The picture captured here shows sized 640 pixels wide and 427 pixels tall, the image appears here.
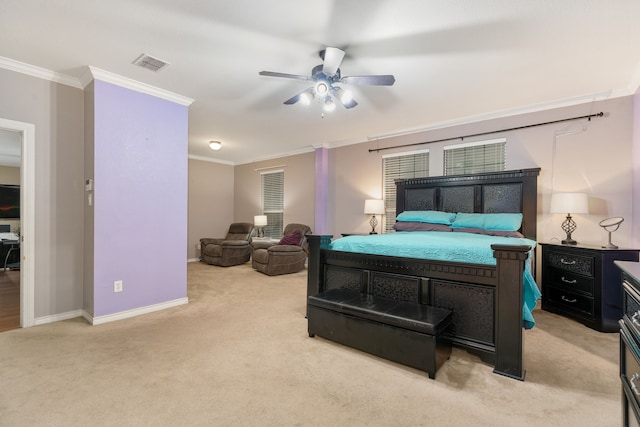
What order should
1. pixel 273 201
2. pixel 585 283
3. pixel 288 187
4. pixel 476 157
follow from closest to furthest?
pixel 585 283
pixel 476 157
pixel 288 187
pixel 273 201

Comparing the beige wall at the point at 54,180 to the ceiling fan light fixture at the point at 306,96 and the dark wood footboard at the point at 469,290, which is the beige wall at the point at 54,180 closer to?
the ceiling fan light fixture at the point at 306,96

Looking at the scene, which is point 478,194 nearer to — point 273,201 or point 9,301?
point 273,201

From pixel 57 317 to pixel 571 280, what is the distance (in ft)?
18.3

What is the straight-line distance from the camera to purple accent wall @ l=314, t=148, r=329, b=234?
6023 millimetres

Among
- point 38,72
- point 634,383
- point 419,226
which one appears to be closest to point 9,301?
point 38,72

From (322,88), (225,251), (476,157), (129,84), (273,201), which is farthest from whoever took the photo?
(273,201)

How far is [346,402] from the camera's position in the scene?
180cm

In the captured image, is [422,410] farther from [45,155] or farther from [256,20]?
[45,155]

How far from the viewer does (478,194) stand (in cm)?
A: 412

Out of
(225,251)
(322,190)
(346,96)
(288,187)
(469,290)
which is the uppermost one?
(346,96)

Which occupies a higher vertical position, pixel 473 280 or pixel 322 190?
pixel 322 190

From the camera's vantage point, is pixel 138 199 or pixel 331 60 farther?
pixel 138 199

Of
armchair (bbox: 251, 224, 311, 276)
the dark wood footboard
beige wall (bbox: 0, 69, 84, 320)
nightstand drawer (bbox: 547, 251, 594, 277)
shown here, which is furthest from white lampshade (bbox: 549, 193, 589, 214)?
beige wall (bbox: 0, 69, 84, 320)

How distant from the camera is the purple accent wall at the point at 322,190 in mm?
6023
